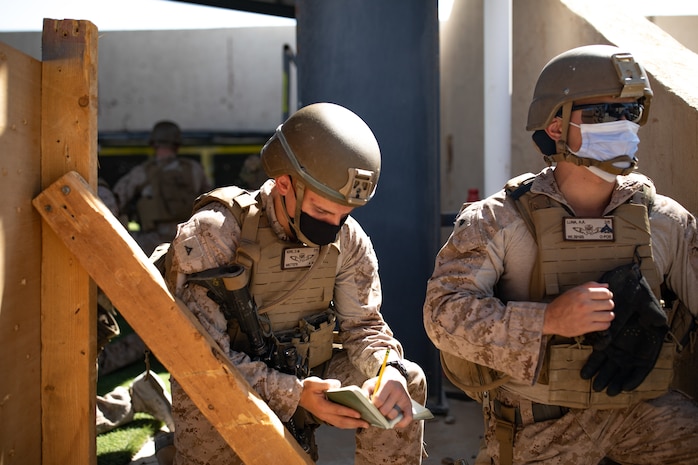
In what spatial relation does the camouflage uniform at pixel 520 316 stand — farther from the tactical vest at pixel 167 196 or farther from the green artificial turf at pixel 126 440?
the tactical vest at pixel 167 196

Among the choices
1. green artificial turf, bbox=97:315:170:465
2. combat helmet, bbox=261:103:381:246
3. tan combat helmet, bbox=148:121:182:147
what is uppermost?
combat helmet, bbox=261:103:381:246

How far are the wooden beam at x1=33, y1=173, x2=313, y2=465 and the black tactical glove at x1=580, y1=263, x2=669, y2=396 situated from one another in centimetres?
101

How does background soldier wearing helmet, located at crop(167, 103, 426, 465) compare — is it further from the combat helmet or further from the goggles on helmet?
the goggles on helmet

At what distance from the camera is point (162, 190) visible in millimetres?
7211

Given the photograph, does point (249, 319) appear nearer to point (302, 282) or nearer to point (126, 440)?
point (302, 282)

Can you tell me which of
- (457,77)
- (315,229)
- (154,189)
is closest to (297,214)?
(315,229)

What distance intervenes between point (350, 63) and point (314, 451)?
7.95 feet

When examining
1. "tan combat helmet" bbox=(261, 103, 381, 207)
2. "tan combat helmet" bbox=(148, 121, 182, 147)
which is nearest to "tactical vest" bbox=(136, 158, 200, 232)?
"tan combat helmet" bbox=(148, 121, 182, 147)

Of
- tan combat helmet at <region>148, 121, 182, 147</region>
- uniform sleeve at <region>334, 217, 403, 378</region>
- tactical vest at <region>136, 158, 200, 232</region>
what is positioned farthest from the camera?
tan combat helmet at <region>148, 121, 182, 147</region>

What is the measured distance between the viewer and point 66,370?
211 centimetres

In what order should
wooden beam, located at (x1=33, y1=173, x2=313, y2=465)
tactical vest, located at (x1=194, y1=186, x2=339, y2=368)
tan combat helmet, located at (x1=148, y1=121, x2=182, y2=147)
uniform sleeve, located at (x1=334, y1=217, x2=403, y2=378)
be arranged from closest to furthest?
wooden beam, located at (x1=33, y1=173, x2=313, y2=465) < tactical vest, located at (x1=194, y1=186, x2=339, y2=368) < uniform sleeve, located at (x1=334, y1=217, x2=403, y2=378) < tan combat helmet, located at (x1=148, y1=121, x2=182, y2=147)

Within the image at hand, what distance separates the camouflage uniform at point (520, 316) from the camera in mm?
2361

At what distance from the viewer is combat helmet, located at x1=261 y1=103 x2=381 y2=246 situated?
2.47 m

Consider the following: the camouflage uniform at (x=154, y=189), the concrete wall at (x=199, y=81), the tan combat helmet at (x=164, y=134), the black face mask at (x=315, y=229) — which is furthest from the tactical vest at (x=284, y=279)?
the concrete wall at (x=199, y=81)
